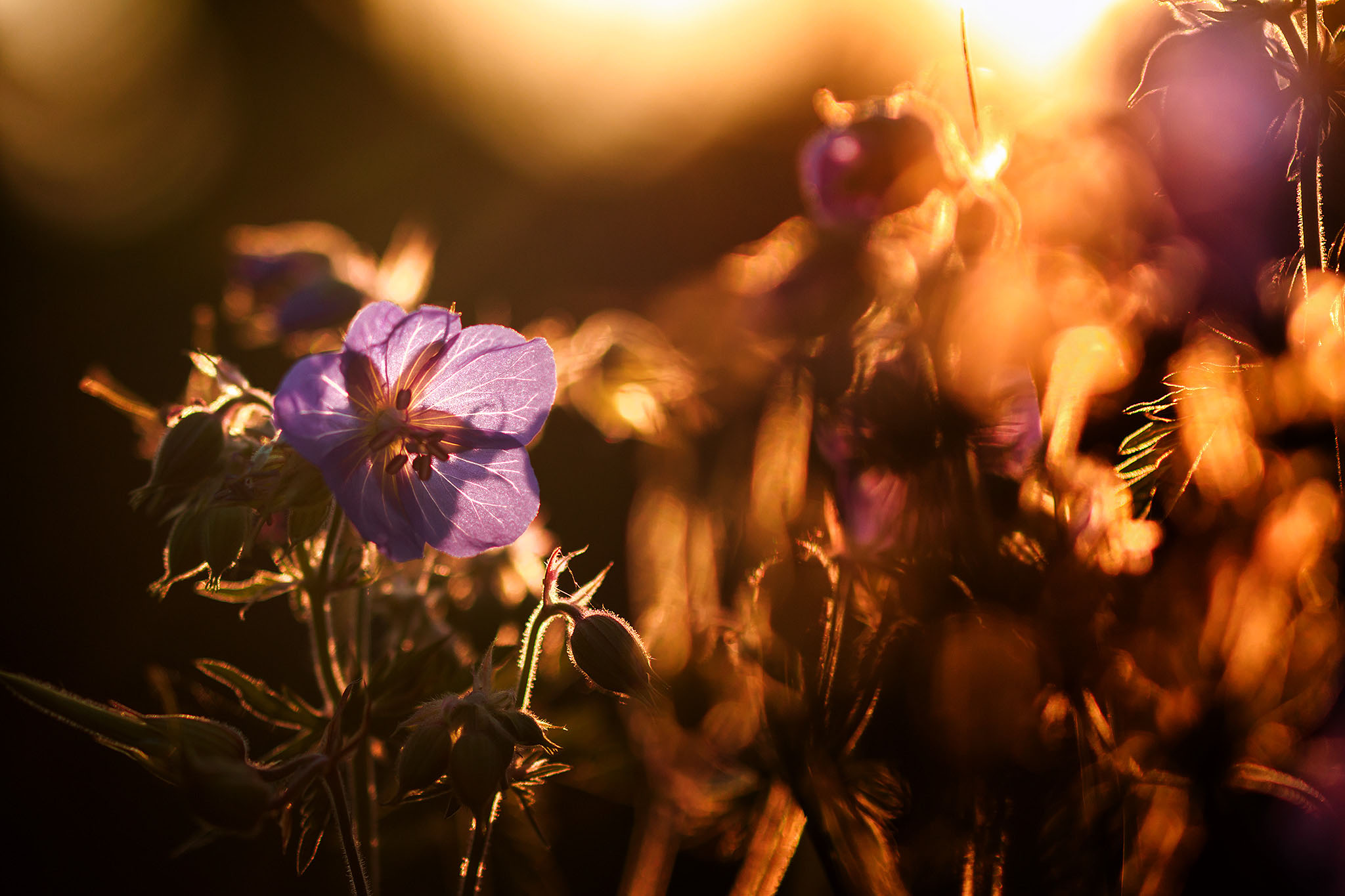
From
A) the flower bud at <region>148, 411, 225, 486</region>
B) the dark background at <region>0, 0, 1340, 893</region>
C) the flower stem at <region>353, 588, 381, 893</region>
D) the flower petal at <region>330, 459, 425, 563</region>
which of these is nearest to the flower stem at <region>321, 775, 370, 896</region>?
the flower stem at <region>353, 588, 381, 893</region>

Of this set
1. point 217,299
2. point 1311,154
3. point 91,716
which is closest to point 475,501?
point 91,716

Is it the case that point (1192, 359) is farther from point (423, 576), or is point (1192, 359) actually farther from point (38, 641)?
point (38, 641)

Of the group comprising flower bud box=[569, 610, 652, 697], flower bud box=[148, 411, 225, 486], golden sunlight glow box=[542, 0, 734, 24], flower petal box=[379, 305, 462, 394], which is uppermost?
golden sunlight glow box=[542, 0, 734, 24]

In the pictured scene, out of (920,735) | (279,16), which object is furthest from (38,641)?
(279,16)

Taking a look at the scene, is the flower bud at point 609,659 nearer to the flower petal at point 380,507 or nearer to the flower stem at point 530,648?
the flower stem at point 530,648

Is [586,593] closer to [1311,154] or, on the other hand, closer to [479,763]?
[479,763]

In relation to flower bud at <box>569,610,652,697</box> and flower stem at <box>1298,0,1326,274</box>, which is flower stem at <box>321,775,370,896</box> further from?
flower stem at <box>1298,0,1326,274</box>

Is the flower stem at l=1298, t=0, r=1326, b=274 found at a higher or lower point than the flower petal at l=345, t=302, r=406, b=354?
higher
